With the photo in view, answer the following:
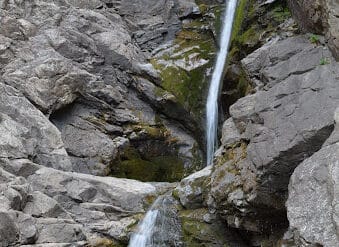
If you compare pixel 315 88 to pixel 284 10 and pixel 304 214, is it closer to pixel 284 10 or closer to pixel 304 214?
pixel 304 214

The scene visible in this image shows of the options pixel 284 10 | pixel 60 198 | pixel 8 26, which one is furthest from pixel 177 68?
pixel 60 198

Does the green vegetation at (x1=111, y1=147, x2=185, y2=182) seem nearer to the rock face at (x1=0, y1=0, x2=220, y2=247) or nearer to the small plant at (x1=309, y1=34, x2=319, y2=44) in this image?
the rock face at (x1=0, y1=0, x2=220, y2=247)

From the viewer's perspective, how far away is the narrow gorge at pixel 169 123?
9.45 metres

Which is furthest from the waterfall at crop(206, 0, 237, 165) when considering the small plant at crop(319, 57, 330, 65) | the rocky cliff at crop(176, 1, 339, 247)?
the small plant at crop(319, 57, 330, 65)

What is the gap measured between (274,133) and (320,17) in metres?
3.49

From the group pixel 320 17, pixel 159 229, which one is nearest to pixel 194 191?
pixel 159 229

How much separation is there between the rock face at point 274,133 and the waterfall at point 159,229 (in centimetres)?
144

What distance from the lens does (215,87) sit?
19.0 meters

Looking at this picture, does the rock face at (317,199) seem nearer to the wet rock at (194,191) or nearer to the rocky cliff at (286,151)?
the rocky cliff at (286,151)

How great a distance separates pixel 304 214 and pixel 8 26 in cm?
1582

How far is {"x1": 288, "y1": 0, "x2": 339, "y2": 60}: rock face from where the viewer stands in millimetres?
10203

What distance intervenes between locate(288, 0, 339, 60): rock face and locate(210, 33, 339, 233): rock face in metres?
0.35

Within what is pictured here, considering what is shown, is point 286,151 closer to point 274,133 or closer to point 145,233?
point 274,133

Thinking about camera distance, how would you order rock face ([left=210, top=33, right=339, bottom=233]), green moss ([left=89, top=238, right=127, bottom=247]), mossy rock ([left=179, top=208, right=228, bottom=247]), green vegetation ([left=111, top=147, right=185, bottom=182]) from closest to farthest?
rock face ([left=210, top=33, right=339, bottom=233]), mossy rock ([left=179, top=208, right=228, bottom=247]), green moss ([left=89, top=238, right=127, bottom=247]), green vegetation ([left=111, top=147, right=185, bottom=182])
